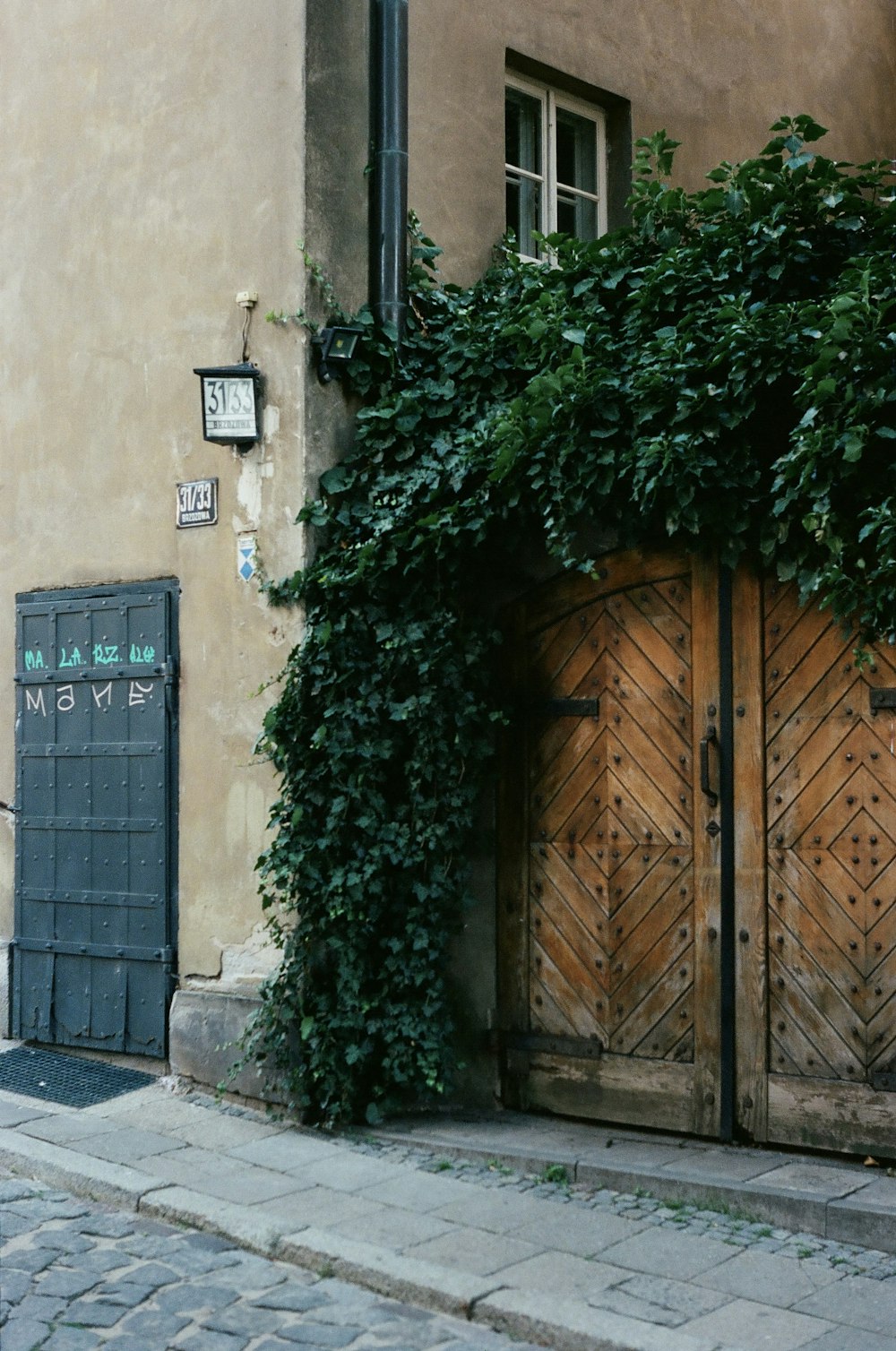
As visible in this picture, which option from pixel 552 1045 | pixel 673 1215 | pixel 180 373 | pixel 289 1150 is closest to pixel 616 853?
pixel 552 1045

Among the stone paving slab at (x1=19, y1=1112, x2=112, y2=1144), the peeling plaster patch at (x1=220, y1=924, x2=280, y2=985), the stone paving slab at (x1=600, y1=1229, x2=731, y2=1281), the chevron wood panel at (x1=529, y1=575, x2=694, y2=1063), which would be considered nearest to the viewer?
the stone paving slab at (x1=600, y1=1229, x2=731, y2=1281)

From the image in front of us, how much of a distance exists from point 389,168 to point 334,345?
96cm

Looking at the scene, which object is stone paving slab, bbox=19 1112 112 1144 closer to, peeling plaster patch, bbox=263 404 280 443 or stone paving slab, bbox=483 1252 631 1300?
stone paving slab, bbox=483 1252 631 1300

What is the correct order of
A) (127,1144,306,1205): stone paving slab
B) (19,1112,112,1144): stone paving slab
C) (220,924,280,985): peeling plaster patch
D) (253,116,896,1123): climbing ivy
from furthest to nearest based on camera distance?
(220,924,280,985): peeling plaster patch → (19,1112,112,1144): stone paving slab → (253,116,896,1123): climbing ivy → (127,1144,306,1205): stone paving slab

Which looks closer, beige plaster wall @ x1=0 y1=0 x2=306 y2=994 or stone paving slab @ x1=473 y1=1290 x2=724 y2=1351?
stone paving slab @ x1=473 y1=1290 x2=724 y2=1351

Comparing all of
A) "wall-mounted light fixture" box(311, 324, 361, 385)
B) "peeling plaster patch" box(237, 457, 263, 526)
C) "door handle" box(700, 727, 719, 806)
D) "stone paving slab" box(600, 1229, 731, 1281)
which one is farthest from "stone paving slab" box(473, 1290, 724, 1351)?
"wall-mounted light fixture" box(311, 324, 361, 385)

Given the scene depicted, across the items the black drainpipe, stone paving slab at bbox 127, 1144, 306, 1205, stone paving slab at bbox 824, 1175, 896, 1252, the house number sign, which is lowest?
stone paving slab at bbox 127, 1144, 306, 1205

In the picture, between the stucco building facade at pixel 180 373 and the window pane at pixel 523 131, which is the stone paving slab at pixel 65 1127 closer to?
the stucco building facade at pixel 180 373

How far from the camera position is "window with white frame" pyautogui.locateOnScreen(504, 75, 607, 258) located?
8164 millimetres

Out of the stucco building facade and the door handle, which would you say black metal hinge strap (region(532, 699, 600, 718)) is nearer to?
the door handle

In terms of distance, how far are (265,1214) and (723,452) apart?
3.31 m

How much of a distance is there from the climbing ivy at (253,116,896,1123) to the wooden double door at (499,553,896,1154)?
0.85 feet

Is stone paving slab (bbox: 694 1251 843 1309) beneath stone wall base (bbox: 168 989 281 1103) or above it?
beneath

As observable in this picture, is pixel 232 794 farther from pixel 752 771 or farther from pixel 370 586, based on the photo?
pixel 752 771
